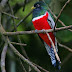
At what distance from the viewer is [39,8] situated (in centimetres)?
241

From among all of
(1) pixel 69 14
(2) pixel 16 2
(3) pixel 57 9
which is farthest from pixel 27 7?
(1) pixel 69 14

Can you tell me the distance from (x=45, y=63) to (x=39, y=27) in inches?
36.5

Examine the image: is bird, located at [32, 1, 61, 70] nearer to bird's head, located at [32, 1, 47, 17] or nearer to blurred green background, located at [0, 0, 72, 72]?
bird's head, located at [32, 1, 47, 17]

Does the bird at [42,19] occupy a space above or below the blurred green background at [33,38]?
above

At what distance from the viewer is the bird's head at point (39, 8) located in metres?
2.35

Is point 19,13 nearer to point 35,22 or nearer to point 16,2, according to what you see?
point 16,2

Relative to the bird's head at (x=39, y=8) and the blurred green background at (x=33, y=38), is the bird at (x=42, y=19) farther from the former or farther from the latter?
the blurred green background at (x=33, y=38)

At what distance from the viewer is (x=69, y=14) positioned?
2.83m

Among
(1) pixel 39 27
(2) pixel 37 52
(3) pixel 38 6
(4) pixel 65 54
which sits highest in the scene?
(3) pixel 38 6

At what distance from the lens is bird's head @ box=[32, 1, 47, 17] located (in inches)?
92.6

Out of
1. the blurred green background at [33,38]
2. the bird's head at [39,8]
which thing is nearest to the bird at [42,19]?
the bird's head at [39,8]

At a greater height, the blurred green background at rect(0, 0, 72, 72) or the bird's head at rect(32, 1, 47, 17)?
the bird's head at rect(32, 1, 47, 17)

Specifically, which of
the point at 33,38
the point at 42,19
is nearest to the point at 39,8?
the point at 42,19

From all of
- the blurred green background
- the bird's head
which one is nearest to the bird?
the bird's head
